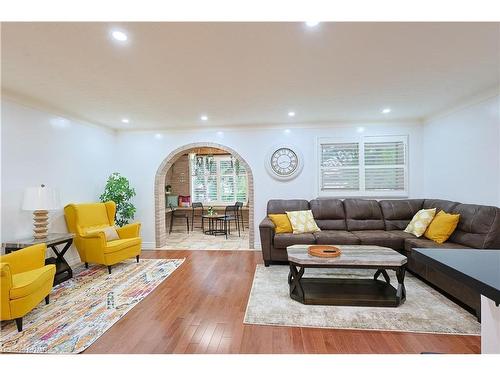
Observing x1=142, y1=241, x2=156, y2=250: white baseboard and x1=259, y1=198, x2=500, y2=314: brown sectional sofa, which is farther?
x1=142, y1=241, x2=156, y2=250: white baseboard

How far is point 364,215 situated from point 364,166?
1017mm

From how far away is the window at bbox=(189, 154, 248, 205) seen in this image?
26.3 ft

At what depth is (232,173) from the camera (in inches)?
317

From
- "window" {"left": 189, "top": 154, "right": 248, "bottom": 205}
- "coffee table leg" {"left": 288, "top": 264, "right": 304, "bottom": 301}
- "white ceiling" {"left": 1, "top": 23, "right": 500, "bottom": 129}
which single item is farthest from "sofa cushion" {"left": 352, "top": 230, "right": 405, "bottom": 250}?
"window" {"left": 189, "top": 154, "right": 248, "bottom": 205}

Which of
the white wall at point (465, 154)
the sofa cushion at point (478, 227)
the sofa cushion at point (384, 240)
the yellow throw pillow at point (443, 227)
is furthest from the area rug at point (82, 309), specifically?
the white wall at point (465, 154)

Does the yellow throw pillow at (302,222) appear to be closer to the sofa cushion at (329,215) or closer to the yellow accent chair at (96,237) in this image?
the sofa cushion at (329,215)

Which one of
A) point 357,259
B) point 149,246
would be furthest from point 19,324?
point 357,259

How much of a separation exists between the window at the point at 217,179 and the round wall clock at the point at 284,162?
9.63ft

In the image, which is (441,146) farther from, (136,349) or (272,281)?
(136,349)

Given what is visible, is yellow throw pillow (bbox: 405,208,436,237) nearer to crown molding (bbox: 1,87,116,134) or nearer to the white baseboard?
the white baseboard

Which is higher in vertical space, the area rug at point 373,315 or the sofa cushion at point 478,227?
the sofa cushion at point 478,227

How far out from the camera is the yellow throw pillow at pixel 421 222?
377 cm

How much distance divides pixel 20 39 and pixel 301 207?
163 inches

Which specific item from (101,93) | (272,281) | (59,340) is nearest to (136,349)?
(59,340)
